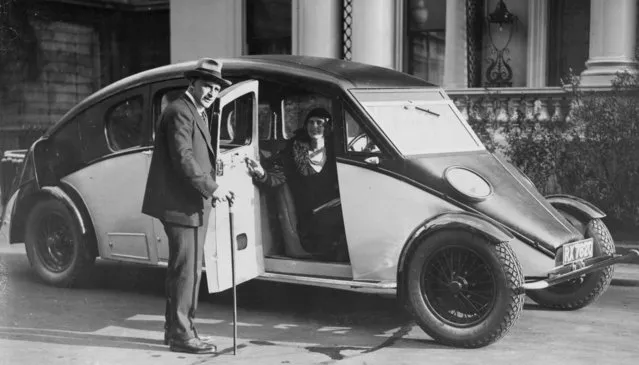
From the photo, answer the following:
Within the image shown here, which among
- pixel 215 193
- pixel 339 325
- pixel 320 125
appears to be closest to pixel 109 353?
pixel 215 193

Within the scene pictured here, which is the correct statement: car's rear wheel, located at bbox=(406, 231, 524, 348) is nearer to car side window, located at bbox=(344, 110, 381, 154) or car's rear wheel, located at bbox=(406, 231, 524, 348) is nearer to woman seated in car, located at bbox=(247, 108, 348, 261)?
car side window, located at bbox=(344, 110, 381, 154)

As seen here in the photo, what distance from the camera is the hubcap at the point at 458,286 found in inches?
295

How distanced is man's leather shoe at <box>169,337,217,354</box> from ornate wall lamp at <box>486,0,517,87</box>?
12410 mm

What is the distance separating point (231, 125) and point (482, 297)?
257 centimetres

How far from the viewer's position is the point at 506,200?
784cm

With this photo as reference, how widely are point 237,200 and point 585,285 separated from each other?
303cm

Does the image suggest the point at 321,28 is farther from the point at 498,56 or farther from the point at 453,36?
the point at 498,56

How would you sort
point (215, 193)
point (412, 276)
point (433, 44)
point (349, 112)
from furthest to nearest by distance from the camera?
point (433, 44) < point (349, 112) < point (412, 276) < point (215, 193)

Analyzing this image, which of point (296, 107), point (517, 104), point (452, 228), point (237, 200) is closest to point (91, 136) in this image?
point (296, 107)

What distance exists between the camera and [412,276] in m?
7.64

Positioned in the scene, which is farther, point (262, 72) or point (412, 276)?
point (262, 72)

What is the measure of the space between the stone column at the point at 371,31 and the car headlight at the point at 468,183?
406 inches

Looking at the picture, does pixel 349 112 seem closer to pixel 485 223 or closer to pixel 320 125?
pixel 320 125

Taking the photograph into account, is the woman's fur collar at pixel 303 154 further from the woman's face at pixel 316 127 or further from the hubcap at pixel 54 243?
the hubcap at pixel 54 243
